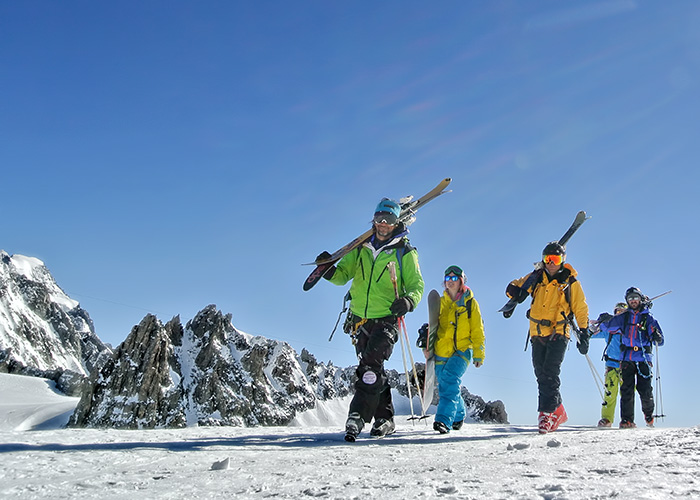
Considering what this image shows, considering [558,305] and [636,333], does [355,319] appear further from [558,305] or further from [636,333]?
[636,333]

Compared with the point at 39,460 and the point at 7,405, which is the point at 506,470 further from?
the point at 7,405

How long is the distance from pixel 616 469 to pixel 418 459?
124 cm

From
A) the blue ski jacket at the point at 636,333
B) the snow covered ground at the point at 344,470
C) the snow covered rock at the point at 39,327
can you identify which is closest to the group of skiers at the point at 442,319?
the snow covered ground at the point at 344,470

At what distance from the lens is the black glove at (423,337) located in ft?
25.8

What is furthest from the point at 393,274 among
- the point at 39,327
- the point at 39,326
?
the point at 39,326

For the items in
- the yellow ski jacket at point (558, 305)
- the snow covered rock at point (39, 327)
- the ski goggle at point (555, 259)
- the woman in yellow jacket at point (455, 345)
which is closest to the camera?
the woman in yellow jacket at point (455, 345)

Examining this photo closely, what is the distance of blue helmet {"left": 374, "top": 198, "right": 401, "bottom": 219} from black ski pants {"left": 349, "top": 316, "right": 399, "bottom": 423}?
5.19 ft

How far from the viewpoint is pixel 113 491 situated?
7.93 ft

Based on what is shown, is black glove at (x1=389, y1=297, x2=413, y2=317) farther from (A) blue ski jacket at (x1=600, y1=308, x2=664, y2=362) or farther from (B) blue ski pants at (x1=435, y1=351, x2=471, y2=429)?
(A) blue ski jacket at (x1=600, y1=308, x2=664, y2=362)

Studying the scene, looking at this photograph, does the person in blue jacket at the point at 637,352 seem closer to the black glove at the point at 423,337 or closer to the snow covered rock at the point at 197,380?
the black glove at the point at 423,337

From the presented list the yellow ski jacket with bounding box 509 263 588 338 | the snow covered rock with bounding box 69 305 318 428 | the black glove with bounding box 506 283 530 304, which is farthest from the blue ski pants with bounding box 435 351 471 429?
the snow covered rock with bounding box 69 305 318 428

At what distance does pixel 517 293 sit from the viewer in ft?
25.9

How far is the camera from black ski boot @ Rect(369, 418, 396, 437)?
595 centimetres

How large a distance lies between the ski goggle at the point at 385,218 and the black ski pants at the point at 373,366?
1390 mm
